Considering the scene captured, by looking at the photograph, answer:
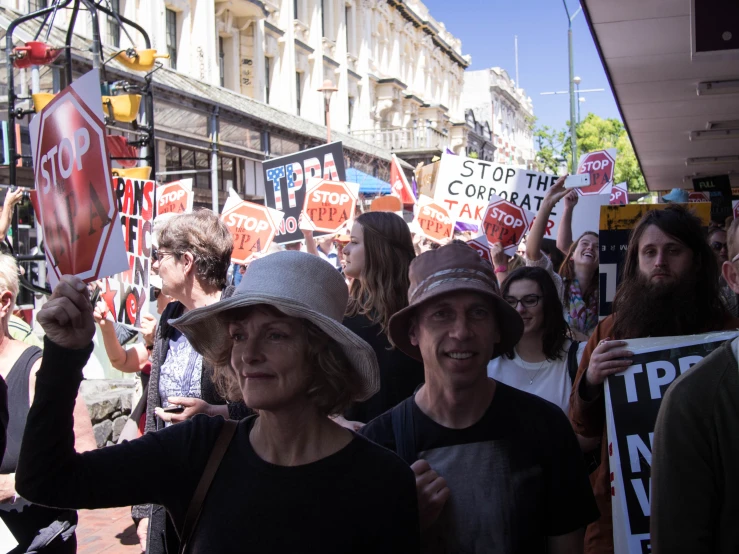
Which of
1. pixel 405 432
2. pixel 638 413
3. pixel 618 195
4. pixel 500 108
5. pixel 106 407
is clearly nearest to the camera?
pixel 405 432

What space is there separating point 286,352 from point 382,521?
0.46 metres

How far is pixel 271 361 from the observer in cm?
198

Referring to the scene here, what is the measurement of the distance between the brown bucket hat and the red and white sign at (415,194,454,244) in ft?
23.2

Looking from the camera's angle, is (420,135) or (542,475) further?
(420,135)

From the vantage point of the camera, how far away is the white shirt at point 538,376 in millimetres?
3551

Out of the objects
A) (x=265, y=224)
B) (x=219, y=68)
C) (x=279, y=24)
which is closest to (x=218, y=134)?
(x=219, y=68)

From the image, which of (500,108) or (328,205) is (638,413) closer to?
(328,205)

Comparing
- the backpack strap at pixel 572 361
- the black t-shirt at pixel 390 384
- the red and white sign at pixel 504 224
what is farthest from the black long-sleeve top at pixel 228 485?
the red and white sign at pixel 504 224

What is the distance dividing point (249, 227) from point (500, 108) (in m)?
69.0

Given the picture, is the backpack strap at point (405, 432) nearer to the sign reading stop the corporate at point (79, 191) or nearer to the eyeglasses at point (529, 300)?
the sign reading stop the corporate at point (79, 191)

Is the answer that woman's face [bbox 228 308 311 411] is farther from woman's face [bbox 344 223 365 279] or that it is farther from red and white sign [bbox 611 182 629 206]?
red and white sign [bbox 611 182 629 206]

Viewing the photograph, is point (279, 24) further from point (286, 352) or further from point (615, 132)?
point (615, 132)

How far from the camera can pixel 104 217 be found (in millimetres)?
2633

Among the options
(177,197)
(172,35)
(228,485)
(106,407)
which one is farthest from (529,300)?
(172,35)
